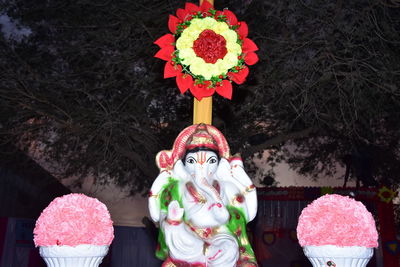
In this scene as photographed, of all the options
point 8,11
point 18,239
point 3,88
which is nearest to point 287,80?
point 3,88

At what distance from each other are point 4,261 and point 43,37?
16.8 ft

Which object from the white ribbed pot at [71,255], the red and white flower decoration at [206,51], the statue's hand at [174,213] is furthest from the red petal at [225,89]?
the white ribbed pot at [71,255]

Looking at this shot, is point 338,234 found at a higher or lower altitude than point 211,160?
lower

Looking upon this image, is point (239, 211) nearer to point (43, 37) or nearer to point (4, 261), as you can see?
point (43, 37)

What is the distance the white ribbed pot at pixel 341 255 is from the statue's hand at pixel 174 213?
3.13ft

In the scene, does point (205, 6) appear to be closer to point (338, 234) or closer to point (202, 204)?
point (202, 204)

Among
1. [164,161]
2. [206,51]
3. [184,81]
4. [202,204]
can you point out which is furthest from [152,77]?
[202,204]

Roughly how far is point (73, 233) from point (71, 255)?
144 millimetres

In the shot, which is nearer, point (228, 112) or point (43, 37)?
point (43, 37)

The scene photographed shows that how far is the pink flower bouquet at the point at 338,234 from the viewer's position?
9.86ft

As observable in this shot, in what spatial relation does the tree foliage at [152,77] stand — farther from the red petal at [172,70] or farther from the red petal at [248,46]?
the red petal at [172,70]

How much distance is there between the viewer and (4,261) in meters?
9.90

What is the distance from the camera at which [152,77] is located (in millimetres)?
7164

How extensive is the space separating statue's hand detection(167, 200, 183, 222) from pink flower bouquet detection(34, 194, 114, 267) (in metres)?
0.45
